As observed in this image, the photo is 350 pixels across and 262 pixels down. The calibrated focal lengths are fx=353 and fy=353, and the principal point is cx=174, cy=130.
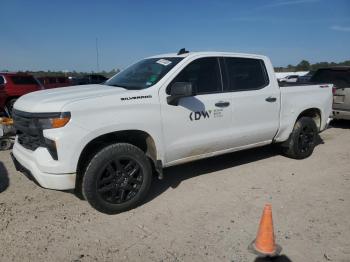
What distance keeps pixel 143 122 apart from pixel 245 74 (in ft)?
6.82

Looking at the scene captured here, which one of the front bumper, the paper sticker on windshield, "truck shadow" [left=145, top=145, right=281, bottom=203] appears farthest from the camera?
"truck shadow" [left=145, top=145, right=281, bottom=203]

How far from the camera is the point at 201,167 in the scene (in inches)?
238

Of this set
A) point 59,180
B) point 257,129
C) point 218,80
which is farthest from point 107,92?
point 257,129

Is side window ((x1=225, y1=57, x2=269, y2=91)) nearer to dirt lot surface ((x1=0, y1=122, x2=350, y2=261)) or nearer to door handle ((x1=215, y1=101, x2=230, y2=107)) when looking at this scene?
door handle ((x1=215, y1=101, x2=230, y2=107))

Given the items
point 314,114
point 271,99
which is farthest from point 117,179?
point 314,114

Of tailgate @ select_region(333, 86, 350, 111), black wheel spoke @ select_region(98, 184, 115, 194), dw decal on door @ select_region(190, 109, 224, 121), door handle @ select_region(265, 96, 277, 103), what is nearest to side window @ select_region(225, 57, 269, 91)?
door handle @ select_region(265, 96, 277, 103)

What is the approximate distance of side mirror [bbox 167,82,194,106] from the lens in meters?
4.23

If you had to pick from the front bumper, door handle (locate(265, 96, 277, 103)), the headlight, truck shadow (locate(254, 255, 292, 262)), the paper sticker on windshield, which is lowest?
truck shadow (locate(254, 255, 292, 262))

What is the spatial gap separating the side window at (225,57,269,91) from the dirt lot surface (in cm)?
143

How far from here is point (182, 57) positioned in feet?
16.0

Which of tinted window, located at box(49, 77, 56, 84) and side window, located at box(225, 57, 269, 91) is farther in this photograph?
tinted window, located at box(49, 77, 56, 84)

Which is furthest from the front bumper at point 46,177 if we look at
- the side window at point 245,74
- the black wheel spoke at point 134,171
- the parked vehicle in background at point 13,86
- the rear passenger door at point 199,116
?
the parked vehicle in background at point 13,86

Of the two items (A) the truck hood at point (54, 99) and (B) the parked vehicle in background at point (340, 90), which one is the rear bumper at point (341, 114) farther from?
(A) the truck hood at point (54, 99)

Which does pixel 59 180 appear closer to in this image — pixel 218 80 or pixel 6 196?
pixel 6 196
